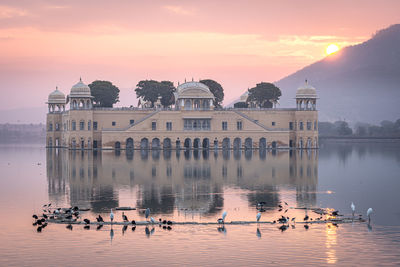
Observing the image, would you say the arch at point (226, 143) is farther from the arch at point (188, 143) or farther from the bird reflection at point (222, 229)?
the bird reflection at point (222, 229)

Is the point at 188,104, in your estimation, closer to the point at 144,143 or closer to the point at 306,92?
the point at 144,143

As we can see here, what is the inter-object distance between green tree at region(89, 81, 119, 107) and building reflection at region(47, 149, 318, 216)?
61.2m

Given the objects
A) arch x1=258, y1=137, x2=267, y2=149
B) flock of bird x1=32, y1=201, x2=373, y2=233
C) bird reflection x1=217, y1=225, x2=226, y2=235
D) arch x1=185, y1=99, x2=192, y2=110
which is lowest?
bird reflection x1=217, y1=225, x2=226, y2=235

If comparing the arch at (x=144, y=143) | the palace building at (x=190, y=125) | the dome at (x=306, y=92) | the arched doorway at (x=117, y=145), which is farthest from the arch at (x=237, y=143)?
the arched doorway at (x=117, y=145)

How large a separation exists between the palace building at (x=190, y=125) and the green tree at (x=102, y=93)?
15287mm

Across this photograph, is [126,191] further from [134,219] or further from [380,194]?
[380,194]

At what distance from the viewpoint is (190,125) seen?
125m

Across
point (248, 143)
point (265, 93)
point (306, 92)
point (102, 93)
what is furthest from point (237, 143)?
point (102, 93)

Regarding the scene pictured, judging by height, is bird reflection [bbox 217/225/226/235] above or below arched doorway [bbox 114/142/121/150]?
below

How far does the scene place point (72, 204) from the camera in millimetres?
45438

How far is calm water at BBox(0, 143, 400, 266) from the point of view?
29.3 metres

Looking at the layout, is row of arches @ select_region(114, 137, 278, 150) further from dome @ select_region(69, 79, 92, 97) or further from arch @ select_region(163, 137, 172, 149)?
dome @ select_region(69, 79, 92, 97)

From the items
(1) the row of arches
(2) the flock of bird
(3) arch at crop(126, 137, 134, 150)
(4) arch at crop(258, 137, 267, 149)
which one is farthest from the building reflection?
(4) arch at crop(258, 137, 267, 149)

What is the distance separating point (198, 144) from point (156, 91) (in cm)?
2773
